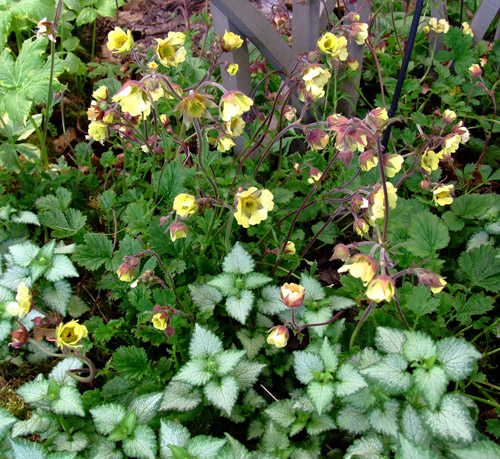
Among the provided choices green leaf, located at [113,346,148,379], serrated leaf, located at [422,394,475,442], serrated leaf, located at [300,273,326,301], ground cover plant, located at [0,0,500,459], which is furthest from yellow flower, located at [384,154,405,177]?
green leaf, located at [113,346,148,379]

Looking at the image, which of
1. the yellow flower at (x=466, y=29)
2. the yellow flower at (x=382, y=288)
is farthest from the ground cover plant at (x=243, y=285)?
the yellow flower at (x=466, y=29)

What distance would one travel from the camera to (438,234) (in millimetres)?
1826

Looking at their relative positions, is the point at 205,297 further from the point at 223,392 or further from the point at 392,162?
the point at 392,162

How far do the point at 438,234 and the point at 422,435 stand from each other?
77 centimetres

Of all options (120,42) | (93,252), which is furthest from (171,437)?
(120,42)

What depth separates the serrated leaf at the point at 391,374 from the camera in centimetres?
130

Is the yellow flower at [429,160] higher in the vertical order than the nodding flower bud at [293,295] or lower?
lower

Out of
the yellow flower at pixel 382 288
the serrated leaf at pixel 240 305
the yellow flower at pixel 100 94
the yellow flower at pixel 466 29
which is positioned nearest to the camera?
the yellow flower at pixel 382 288

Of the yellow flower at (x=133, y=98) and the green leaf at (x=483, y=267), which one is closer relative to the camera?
the yellow flower at (x=133, y=98)

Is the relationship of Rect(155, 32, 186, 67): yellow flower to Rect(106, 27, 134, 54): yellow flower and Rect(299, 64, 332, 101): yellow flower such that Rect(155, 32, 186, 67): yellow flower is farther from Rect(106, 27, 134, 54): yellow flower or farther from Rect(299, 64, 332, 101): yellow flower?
Rect(299, 64, 332, 101): yellow flower

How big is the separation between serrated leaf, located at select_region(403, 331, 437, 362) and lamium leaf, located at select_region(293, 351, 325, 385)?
0.27m

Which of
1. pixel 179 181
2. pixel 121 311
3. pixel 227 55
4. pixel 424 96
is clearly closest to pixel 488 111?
pixel 424 96

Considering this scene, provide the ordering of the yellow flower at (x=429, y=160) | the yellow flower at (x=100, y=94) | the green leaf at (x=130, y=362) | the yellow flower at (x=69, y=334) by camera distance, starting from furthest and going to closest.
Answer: the yellow flower at (x=429, y=160) < the yellow flower at (x=100, y=94) < the green leaf at (x=130, y=362) < the yellow flower at (x=69, y=334)

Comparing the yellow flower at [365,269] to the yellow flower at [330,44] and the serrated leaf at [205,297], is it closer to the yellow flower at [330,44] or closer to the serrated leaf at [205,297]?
the serrated leaf at [205,297]
